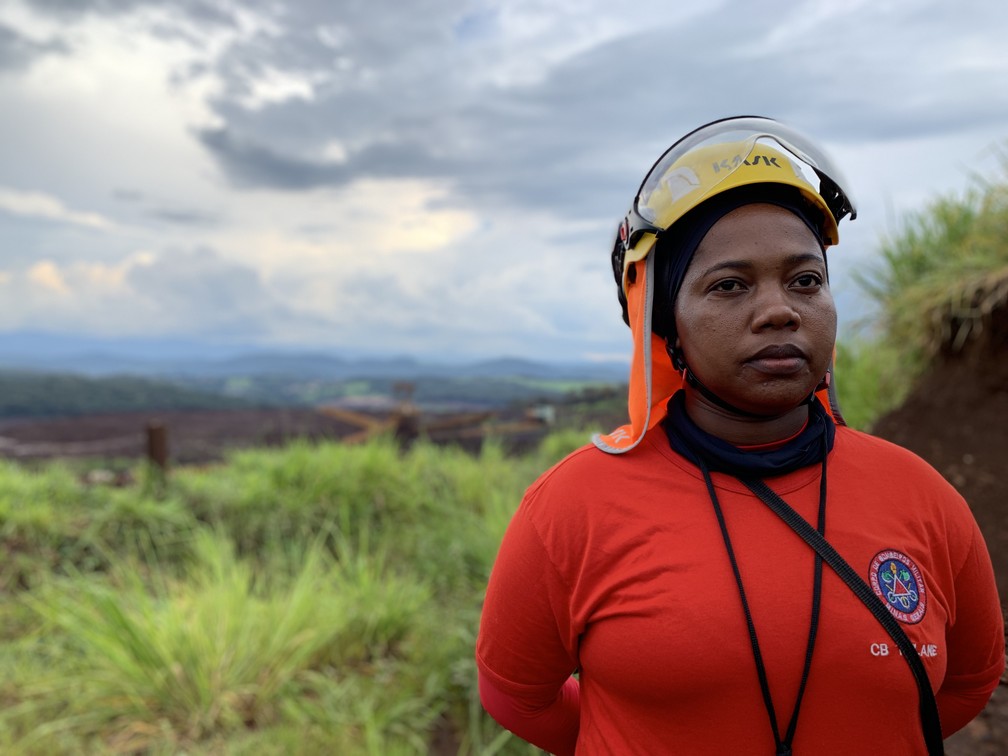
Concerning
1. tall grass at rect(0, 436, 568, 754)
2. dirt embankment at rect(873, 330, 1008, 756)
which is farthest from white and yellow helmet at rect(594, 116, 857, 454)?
dirt embankment at rect(873, 330, 1008, 756)

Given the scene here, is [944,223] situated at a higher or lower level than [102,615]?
higher

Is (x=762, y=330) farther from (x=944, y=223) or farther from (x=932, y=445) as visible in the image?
(x=944, y=223)

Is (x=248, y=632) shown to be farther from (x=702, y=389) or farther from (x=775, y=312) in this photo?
(x=775, y=312)

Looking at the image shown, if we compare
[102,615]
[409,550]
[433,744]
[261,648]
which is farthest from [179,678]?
[409,550]

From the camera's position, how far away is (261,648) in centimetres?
461

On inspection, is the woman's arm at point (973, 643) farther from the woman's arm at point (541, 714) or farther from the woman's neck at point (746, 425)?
the woman's arm at point (541, 714)

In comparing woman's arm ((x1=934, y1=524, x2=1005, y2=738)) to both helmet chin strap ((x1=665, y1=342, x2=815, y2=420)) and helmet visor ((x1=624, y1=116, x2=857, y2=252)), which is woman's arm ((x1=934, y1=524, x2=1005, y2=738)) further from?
helmet visor ((x1=624, y1=116, x2=857, y2=252))

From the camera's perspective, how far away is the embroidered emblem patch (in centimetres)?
132

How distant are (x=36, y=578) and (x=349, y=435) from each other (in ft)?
13.3

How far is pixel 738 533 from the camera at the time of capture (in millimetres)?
1322

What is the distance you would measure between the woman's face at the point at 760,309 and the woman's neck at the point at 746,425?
0.05 meters

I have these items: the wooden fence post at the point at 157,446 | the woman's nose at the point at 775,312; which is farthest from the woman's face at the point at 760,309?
the wooden fence post at the point at 157,446

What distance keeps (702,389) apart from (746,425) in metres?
0.09

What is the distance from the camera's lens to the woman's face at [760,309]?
132 cm
